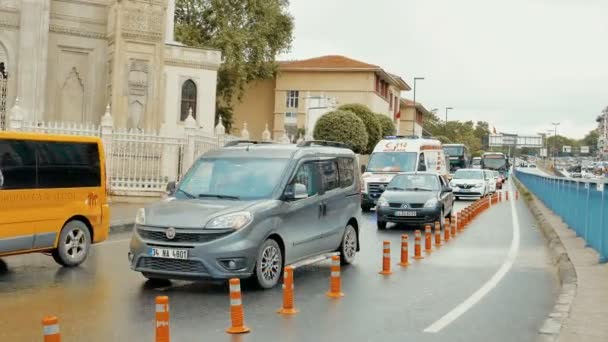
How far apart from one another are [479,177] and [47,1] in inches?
896

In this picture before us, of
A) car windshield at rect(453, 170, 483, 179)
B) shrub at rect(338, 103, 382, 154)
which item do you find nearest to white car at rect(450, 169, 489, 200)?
car windshield at rect(453, 170, 483, 179)

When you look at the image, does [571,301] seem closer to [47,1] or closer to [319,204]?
[319,204]

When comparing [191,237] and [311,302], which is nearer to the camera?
[311,302]

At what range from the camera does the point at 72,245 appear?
12.1 metres

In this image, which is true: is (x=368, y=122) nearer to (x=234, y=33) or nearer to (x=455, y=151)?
(x=455, y=151)

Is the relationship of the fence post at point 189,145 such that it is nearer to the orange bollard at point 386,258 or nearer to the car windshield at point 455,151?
the orange bollard at point 386,258

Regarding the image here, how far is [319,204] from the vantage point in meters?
11.8

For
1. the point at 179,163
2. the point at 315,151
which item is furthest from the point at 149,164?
the point at 315,151

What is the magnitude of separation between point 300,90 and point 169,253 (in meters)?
68.4

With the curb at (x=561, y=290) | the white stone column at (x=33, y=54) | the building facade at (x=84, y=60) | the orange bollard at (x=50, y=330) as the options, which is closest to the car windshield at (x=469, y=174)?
the building facade at (x=84, y=60)

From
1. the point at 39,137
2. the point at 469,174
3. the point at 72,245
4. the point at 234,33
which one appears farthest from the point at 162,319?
the point at 234,33

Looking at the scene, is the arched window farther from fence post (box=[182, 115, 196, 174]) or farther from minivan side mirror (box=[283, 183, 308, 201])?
minivan side mirror (box=[283, 183, 308, 201])

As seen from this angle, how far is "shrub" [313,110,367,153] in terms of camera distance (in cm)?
5741

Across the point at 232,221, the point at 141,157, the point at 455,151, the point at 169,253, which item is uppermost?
the point at 455,151
